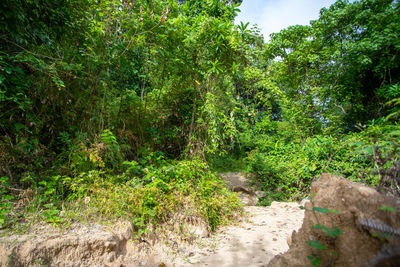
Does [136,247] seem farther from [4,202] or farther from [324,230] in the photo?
[324,230]

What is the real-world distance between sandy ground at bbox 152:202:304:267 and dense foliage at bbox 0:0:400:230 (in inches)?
16.1

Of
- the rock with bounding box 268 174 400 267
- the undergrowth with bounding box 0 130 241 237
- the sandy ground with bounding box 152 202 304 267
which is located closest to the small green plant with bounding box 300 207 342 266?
the rock with bounding box 268 174 400 267

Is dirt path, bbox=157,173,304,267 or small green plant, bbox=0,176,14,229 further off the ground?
small green plant, bbox=0,176,14,229

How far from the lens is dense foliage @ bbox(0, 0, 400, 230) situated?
255 centimetres

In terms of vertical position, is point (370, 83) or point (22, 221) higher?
point (370, 83)

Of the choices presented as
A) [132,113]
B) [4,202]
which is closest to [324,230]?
[4,202]

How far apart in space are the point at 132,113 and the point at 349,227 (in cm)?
400

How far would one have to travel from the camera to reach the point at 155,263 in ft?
8.00

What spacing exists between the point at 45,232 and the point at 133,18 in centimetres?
355

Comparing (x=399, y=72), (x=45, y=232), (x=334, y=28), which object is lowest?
(x=45, y=232)

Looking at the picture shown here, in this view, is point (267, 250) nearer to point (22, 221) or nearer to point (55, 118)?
point (22, 221)

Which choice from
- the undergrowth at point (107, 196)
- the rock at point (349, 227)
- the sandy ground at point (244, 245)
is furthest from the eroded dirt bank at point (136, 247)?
the rock at point (349, 227)

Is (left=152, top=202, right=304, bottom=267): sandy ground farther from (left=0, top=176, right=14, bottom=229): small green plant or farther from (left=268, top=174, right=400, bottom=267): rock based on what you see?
(left=0, top=176, right=14, bottom=229): small green plant

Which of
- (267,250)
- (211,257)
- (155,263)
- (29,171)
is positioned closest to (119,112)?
(29,171)
